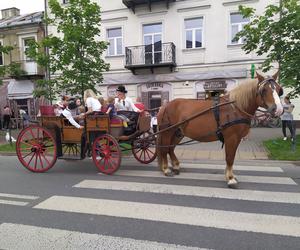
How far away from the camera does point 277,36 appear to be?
968 cm

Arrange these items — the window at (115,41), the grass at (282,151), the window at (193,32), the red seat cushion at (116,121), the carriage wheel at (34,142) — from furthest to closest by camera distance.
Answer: the window at (115,41) < the window at (193,32) < the grass at (282,151) < the carriage wheel at (34,142) < the red seat cushion at (116,121)

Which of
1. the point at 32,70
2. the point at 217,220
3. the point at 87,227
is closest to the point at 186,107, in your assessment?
the point at 217,220

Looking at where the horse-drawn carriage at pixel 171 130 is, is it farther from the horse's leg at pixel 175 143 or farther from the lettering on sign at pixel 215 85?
the lettering on sign at pixel 215 85

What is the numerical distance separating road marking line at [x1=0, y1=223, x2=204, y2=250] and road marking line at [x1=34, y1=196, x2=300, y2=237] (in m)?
0.65

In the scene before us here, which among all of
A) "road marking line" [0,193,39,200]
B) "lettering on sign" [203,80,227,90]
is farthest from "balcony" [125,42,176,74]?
"road marking line" [0,193,39,200]

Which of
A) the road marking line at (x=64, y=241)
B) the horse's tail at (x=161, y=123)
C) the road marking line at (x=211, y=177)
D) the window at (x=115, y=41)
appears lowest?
the road marking line at (x=211, y=177)

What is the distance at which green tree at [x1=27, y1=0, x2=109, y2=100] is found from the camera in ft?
33.6

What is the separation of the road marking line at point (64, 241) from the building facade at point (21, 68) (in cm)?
1997

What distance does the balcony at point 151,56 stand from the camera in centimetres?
1759

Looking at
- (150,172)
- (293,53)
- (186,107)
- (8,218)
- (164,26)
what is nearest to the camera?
Result: (8,218)

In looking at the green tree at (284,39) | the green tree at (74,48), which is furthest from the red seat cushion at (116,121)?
the green tree at (284,39)

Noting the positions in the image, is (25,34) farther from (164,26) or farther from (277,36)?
(277,36)

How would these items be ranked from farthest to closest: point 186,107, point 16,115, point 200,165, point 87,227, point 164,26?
point 16,115, point 164,26, point 200,165, point 186,107, point 87,227

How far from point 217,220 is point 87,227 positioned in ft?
5.66
